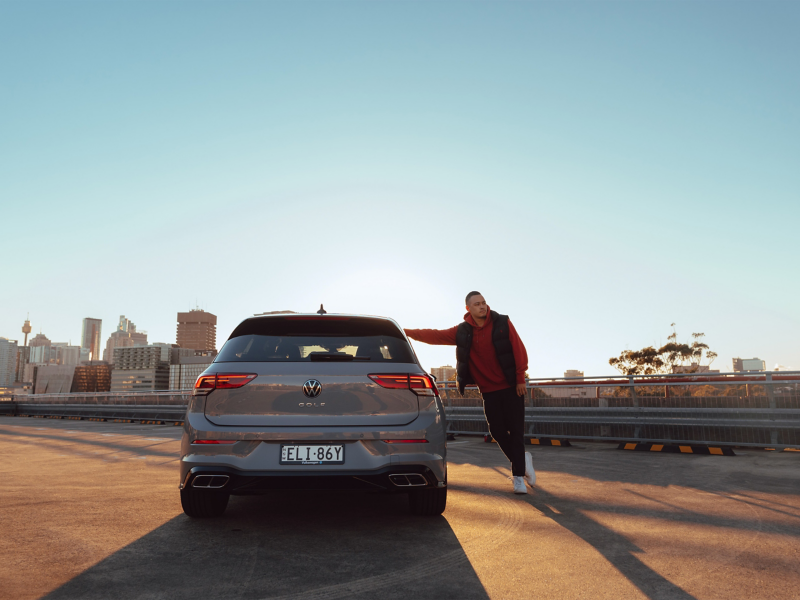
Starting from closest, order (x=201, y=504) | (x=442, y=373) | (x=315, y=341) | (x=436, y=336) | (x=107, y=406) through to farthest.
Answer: (x=315, y=341) < (x=201, y=504) < (x=436, y=336) < (x=107, y=406) < (x=442, y=373)

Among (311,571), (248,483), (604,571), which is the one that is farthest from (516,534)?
(248,483)

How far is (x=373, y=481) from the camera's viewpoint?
13.5 ft

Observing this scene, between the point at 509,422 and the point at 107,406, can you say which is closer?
the point at 509,422

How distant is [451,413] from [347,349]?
10105 mm

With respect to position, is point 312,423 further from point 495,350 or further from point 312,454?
point 495,350

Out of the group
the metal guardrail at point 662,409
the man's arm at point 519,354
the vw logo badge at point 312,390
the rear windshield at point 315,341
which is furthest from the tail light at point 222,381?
the metal guardrail at point 662,409

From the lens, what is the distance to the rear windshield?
4.41m

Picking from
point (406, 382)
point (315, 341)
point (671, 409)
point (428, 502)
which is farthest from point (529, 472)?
point (671, 409)

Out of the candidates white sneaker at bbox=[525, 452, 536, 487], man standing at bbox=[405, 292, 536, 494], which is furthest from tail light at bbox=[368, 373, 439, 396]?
white sneaker at bbox=[525, 452, 536, 487]

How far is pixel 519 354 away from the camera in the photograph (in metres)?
6.23

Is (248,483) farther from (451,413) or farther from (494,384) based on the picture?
(451,413)

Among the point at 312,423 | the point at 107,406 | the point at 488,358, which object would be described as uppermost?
the point at 488,358

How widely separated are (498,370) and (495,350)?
8.4 inches

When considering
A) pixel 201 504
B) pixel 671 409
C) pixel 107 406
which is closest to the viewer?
pixel 201 504
